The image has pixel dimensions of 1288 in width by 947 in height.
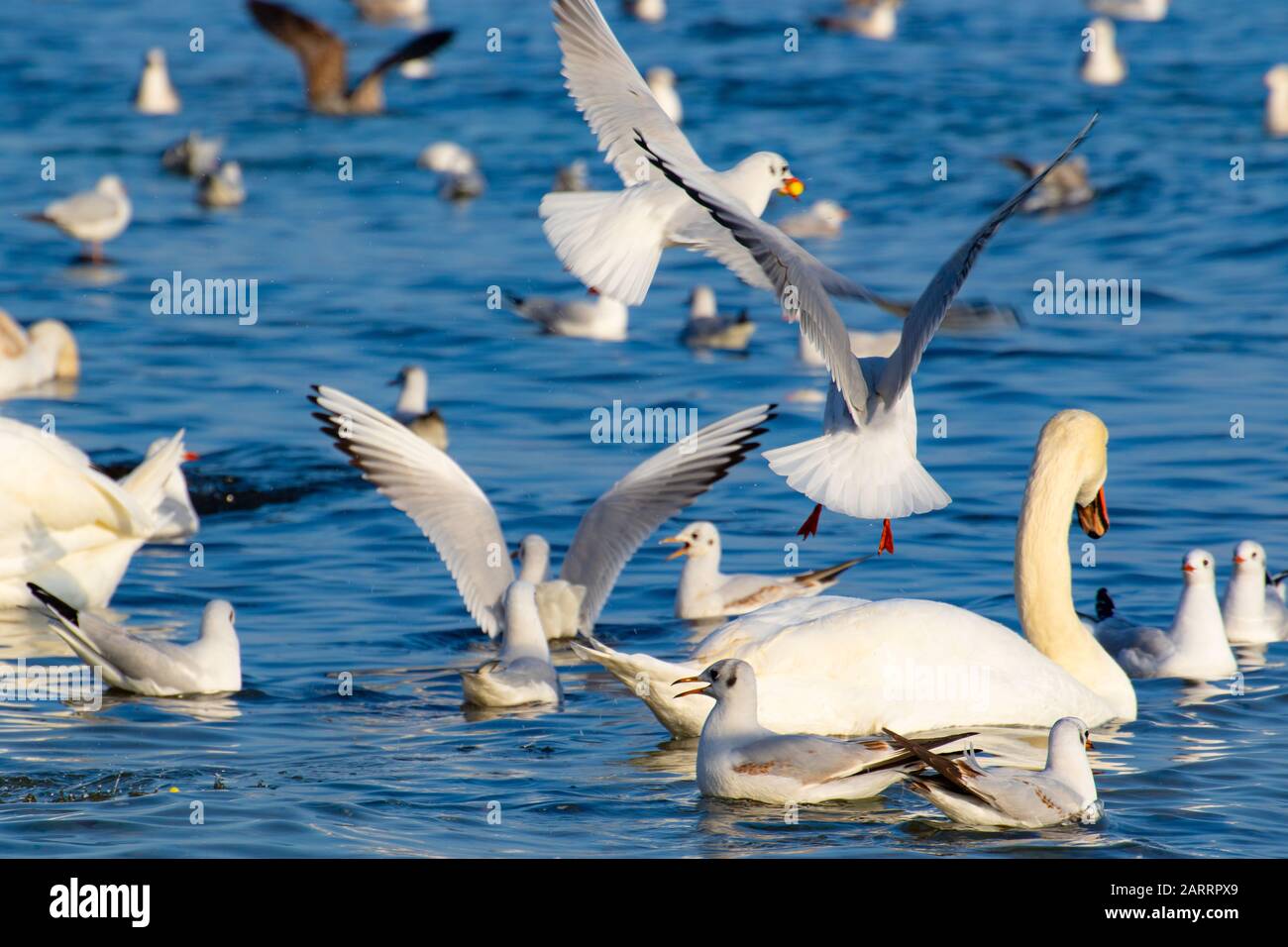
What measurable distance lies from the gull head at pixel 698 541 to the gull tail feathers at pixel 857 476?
204 cm

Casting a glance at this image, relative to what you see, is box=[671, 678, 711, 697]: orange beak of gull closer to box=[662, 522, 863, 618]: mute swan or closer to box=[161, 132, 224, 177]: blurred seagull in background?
box=[662, 522, 863, 618]: mute swan

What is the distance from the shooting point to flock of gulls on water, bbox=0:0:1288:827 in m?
7.40

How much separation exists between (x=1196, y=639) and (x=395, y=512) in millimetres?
5339

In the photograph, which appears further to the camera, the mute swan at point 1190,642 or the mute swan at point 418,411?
the mute swan at point 418,411

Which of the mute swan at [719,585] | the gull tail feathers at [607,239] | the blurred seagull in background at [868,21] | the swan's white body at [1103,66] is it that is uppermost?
the blurred seagull in background at [868,21]

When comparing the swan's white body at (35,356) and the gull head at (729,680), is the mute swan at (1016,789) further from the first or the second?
the swan's white body at (35,356)

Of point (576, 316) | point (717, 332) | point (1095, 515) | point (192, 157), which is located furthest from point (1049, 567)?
point (192, 157)

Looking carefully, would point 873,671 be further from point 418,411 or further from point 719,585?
point 418,411

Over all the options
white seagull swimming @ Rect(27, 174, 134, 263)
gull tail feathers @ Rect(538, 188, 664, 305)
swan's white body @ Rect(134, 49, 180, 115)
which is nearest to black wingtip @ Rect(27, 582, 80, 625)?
gull tail feathers @ Rect(538, 188, 664, 305)

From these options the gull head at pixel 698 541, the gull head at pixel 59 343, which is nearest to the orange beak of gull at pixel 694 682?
the gull head at pixel 698 541

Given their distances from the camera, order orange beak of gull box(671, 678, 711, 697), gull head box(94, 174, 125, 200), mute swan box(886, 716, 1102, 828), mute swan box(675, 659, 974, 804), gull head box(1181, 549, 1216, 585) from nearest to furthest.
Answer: mute swan box(886, 716, 1102, 828) < mute swan box(675, 659, 974, 804) < orange beak of gull box(671, 678, 711, 697) < gull head box(1181, 549, 1216, 585) < gull head box(94, 174, 125, 200)

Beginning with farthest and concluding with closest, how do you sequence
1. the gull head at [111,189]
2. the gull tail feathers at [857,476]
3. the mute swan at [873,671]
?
the gull head at [111,189] < the gull tail feathers at [857,476] < the mute swan at [873,671]

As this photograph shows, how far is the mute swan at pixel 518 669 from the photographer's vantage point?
8836 millimetres

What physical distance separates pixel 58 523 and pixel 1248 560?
19.1 feet
